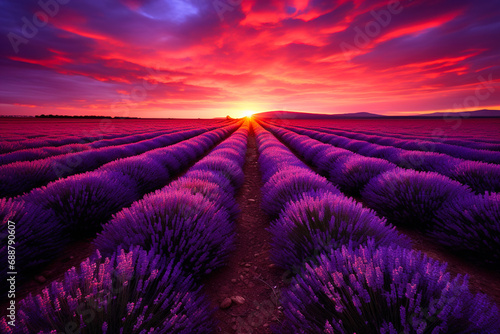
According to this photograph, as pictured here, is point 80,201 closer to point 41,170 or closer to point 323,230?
point 41,170

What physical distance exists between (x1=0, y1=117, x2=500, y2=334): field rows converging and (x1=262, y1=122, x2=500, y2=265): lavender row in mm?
17

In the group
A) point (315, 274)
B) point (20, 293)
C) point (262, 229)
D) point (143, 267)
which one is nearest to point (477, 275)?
point (315, 274)

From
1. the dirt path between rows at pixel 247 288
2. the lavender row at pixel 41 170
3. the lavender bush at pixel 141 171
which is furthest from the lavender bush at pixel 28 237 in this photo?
the lavender row at pixel 41 170

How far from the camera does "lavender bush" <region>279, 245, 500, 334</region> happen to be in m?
0.90

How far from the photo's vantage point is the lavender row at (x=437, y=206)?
2211mm

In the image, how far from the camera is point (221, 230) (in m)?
2.26

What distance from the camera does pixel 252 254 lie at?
8.40ft

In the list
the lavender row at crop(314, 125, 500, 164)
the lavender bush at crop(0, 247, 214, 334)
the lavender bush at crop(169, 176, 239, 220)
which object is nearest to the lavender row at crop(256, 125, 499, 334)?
the lavender bush at crop(0, 247, 214, 334)

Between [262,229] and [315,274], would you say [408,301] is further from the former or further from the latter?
[262,229]

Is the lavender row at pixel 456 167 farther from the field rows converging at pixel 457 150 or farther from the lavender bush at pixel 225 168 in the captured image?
the lavender bush at pixel 225 168

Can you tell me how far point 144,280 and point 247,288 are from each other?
1012mm

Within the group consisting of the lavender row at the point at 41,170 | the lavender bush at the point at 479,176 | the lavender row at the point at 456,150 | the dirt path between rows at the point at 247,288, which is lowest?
the dirt path between rows at the point at 247,288

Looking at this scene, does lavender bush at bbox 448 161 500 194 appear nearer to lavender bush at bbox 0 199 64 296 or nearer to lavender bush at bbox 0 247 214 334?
lavender bush at bbox 0 247 214 334

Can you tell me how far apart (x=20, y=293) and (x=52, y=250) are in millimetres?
536
